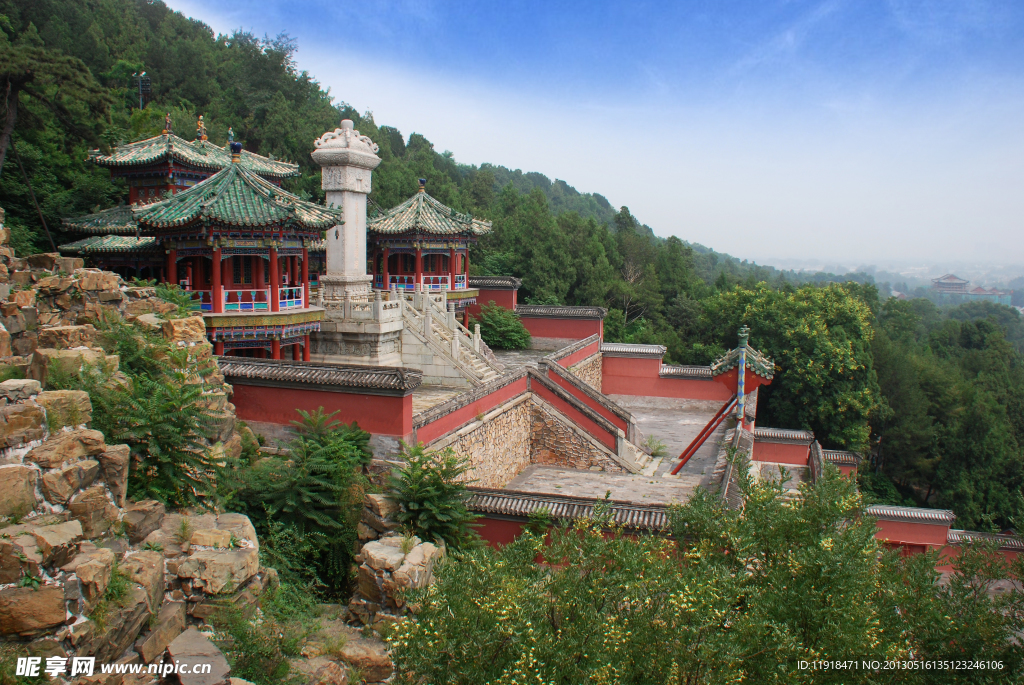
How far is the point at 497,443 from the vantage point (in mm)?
15438

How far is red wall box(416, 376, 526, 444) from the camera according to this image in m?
12.4

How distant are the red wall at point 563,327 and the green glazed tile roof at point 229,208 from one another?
12.1m

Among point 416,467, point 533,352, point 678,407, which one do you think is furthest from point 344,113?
point 416,467

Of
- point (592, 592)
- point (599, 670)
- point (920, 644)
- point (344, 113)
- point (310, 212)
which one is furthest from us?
point (344, 113)

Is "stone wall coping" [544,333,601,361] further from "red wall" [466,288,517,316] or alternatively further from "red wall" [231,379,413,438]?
"red wall" [231,379,413,438]

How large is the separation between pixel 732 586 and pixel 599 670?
1.48 metres

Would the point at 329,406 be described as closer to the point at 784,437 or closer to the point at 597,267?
the point at 784,437

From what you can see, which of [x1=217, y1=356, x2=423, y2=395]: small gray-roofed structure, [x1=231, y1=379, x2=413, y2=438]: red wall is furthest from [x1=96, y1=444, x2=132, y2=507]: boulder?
[x1=231, y1=379, x2=413, y2=438]: red wall

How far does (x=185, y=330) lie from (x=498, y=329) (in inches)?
559

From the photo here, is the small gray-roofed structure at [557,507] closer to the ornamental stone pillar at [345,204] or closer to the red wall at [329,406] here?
the red wall at [329,406]

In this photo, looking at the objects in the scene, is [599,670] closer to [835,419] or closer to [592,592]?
[592,592]

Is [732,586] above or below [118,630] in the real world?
above

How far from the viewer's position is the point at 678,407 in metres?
24.5

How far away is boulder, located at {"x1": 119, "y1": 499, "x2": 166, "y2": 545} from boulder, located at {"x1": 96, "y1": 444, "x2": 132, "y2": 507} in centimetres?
18
